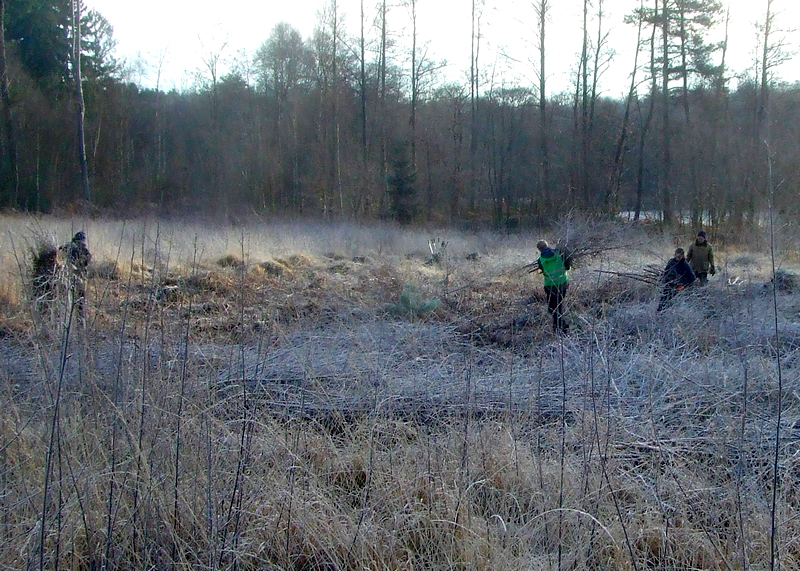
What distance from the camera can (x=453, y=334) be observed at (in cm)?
795

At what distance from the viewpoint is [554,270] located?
8.84 m

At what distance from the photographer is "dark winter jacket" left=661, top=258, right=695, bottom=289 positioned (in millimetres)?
9625

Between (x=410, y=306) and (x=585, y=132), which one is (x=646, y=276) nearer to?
(x=410, y=306)

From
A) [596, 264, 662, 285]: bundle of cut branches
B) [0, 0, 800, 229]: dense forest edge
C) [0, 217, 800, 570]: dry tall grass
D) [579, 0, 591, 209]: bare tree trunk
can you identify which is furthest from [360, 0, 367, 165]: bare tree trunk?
[0, 217, 800, 570]: dry tall grass

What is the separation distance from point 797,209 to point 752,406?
741 inches

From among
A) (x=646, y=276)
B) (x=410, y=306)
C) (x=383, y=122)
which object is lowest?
(x=410, y=306)

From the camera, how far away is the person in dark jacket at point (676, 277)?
951cm

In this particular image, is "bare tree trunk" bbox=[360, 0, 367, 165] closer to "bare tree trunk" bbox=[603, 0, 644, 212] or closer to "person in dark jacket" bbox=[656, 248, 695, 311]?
"bare tree trunk" bbox=[603, 0, 644, 212]

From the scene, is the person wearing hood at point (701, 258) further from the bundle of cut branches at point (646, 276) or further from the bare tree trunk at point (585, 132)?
the bare tree trunk at point (585, 132)

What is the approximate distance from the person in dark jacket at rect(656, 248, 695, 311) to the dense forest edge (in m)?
13.1

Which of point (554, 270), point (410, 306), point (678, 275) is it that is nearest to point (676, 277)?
point (678, 275)

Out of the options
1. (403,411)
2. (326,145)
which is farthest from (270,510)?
(326,145)

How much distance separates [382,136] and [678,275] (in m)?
24.0

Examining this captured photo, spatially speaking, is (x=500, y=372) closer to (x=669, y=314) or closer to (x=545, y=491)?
(x=545, y=491)
